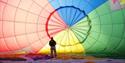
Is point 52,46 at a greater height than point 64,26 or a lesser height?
lesser

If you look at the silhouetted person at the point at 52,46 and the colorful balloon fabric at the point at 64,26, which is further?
the colorful balloon fabric at the point at 64,26

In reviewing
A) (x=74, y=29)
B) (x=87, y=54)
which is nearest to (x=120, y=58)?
(x=87, y=54)

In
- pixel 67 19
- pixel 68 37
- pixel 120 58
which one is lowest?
pixel 120 58

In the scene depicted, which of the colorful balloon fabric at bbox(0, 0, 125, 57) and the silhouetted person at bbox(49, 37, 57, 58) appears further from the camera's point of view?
the colorful balloon fabric at bbox(0, 0, 125, 57)

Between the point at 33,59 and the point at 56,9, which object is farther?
the point at 56,9

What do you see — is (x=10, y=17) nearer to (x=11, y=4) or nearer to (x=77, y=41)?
(x=11, y=4)

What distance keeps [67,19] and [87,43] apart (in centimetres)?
79

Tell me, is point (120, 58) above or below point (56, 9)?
below

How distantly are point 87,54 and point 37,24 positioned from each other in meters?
1.47

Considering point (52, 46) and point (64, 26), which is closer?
point (52, 46)

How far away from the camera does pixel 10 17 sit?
7.32 metres

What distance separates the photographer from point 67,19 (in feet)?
24.3

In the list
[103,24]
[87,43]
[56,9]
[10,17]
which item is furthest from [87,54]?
[10,17]

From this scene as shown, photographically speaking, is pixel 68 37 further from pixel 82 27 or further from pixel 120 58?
pixel 120 58
